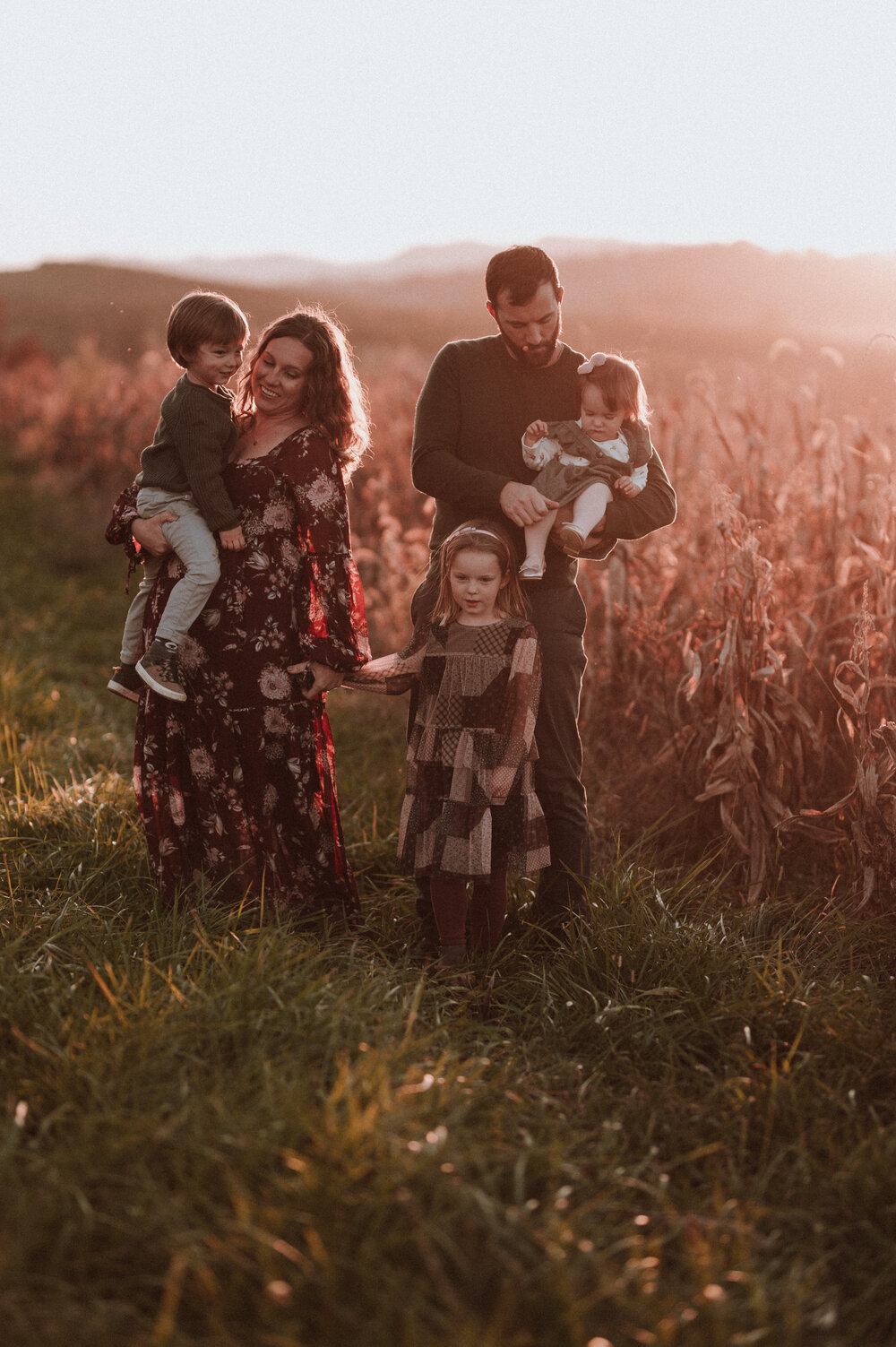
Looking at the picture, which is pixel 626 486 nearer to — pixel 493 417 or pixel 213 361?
pixel 493 417

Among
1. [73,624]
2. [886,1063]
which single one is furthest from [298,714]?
[73,624]

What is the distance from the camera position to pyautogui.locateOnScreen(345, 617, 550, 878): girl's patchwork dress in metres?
3.05

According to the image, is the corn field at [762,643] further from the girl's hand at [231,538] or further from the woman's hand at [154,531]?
the woman's hand at [154,531]

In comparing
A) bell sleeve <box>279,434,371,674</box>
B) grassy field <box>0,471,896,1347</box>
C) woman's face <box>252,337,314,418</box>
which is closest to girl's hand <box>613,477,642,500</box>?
bell sleeve <box>279,434,371,674</box>

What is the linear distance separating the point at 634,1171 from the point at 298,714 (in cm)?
172

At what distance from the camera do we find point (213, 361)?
10.2 feet

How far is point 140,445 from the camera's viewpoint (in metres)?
10.7

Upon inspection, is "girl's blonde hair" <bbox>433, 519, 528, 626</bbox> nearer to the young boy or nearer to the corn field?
the young boy

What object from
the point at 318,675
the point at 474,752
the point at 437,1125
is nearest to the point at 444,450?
the point at 318,675

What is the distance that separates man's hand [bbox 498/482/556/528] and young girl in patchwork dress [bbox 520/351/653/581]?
4 cm

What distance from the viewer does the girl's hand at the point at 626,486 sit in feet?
10.1

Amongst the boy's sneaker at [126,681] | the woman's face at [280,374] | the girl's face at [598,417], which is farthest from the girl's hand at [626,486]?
the boy's sneaker at [126,681]

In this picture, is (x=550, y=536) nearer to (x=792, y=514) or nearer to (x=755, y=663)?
(x=755, y=663)

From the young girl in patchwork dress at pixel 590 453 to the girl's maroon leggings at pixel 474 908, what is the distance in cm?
93
